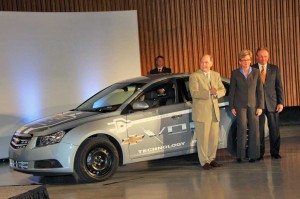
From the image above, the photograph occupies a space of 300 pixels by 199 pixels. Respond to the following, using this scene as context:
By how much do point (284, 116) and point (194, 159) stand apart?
4.22 m

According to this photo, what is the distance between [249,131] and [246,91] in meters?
0.64

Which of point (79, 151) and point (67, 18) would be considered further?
point (67, 18)

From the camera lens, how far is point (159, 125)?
7520mm

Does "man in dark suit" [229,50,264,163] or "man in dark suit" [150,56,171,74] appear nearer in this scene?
"man in dark suit" [229,50,264,163]

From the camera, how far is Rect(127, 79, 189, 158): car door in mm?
7344

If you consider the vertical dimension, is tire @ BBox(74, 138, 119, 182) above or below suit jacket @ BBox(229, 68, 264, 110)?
below

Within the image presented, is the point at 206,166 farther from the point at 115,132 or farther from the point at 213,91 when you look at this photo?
Result: the point at 115,132

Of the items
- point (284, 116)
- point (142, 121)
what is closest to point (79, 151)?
point (142, 121)

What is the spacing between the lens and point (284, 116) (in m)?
11.9

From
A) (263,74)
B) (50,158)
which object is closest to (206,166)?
(263,74)

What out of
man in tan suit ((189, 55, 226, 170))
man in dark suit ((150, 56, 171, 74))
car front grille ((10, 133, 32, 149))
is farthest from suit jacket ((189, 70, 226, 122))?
man in dark suit ((150, 56, 171, 74))

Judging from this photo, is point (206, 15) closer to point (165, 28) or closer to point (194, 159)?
point (165, 28)

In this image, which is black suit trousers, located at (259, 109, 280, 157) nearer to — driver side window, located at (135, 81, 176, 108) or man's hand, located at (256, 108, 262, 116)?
man's hand, located at (256, 108, 262, 116)

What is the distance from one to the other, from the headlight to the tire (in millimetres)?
318
